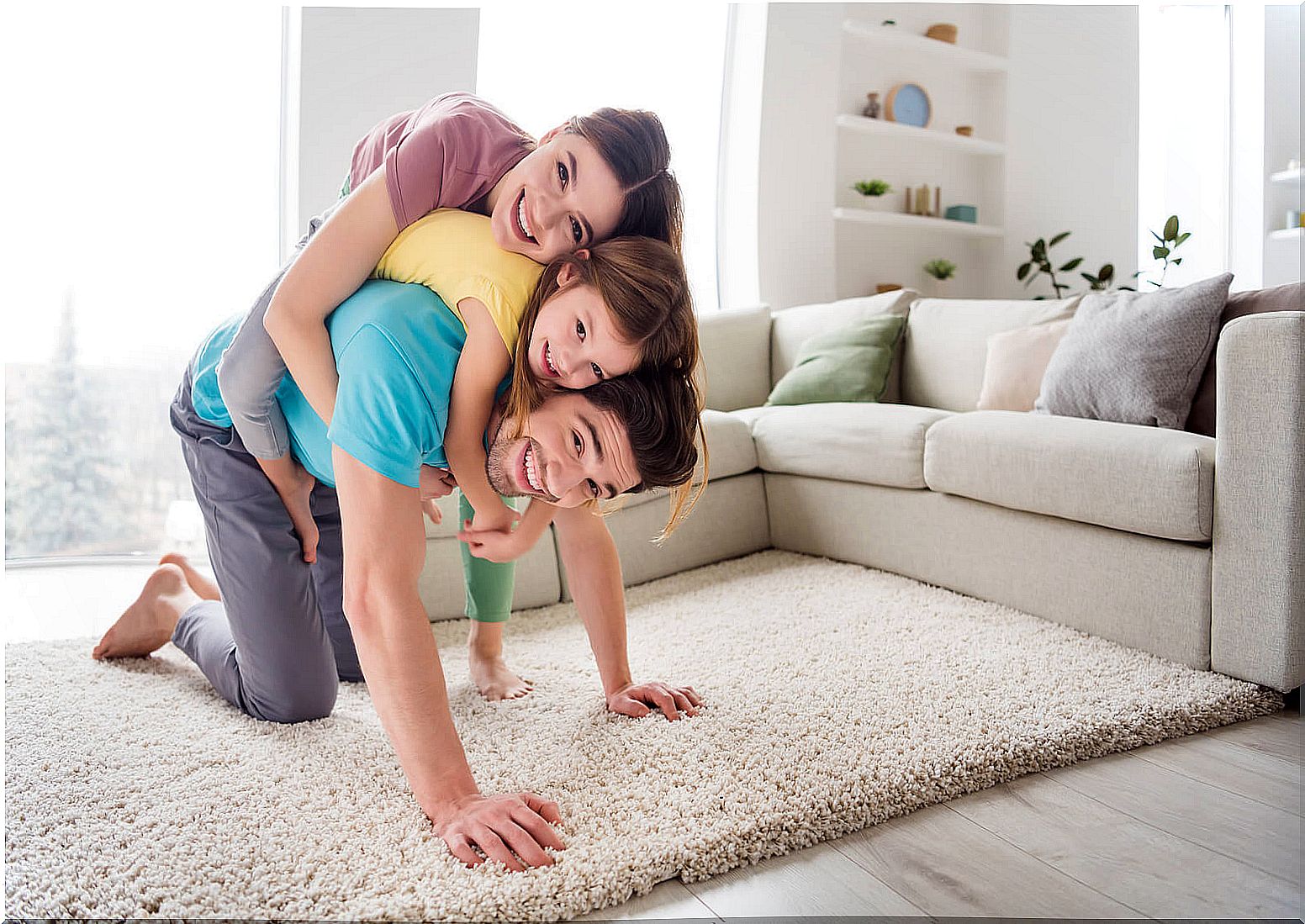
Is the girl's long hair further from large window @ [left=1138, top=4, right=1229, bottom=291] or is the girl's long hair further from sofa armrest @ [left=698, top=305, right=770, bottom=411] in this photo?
large window @ [left=1138, top=4, right=1229, bottom=291]

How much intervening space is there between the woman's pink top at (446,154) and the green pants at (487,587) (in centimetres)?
65

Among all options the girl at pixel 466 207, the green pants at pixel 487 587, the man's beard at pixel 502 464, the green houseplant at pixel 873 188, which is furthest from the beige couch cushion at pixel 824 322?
the man's beard at pixel 502 464

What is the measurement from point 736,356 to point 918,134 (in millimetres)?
2282

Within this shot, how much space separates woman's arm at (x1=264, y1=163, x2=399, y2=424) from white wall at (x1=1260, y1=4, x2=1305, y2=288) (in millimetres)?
5571

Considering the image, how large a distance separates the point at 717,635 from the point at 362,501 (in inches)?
47.2

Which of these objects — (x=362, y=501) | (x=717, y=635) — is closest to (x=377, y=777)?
(x=362, y=501)

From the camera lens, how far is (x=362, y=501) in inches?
48.4

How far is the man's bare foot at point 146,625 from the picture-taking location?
7.04ft

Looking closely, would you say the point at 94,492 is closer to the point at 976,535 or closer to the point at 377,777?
the point at 377,777

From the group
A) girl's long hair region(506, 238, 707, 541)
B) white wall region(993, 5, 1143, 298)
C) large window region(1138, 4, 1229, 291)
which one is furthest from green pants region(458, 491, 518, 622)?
large window region(1138, 4, 1229, 291)

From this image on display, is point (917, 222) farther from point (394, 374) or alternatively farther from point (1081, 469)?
point (394, 374)

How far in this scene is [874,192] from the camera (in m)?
5.15

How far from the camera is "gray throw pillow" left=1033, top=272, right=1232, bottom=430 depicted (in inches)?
93.6

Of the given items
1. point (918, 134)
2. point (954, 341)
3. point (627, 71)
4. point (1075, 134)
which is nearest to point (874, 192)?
point (918, 134)
